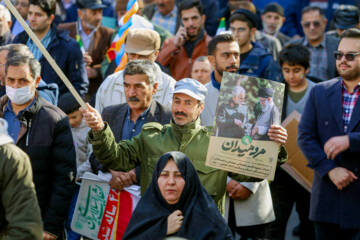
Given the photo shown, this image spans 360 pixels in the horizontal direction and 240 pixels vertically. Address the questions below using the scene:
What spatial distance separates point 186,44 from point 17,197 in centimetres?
530

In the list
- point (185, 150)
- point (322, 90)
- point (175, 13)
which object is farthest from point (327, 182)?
point (175, 13)

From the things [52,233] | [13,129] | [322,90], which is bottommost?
[52,233]

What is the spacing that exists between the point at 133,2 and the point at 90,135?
12.4 ft

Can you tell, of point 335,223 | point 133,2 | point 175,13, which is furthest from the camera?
point 175,13

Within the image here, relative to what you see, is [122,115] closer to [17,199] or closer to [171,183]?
[171,183]

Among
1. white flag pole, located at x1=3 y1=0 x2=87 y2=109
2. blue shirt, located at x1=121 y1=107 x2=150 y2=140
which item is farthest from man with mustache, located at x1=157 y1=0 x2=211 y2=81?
white flag pole, located at x1=3 y1=0 x2=87 y2=109

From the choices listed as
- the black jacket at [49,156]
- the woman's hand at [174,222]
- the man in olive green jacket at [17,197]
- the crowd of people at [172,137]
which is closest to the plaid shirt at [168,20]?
the crowd of people at [172,137]

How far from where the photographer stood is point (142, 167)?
20.7 ft

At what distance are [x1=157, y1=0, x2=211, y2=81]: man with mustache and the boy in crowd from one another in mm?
1525

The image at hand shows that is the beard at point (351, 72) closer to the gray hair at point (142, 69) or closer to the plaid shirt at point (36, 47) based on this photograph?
the gray hair at point (142, 69)

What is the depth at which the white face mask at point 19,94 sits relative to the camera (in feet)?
21.2

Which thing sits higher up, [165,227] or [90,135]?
[90,135]

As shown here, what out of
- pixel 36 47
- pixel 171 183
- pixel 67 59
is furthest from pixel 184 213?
pixel 36 47

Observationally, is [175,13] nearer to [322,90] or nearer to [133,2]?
[133,2]
